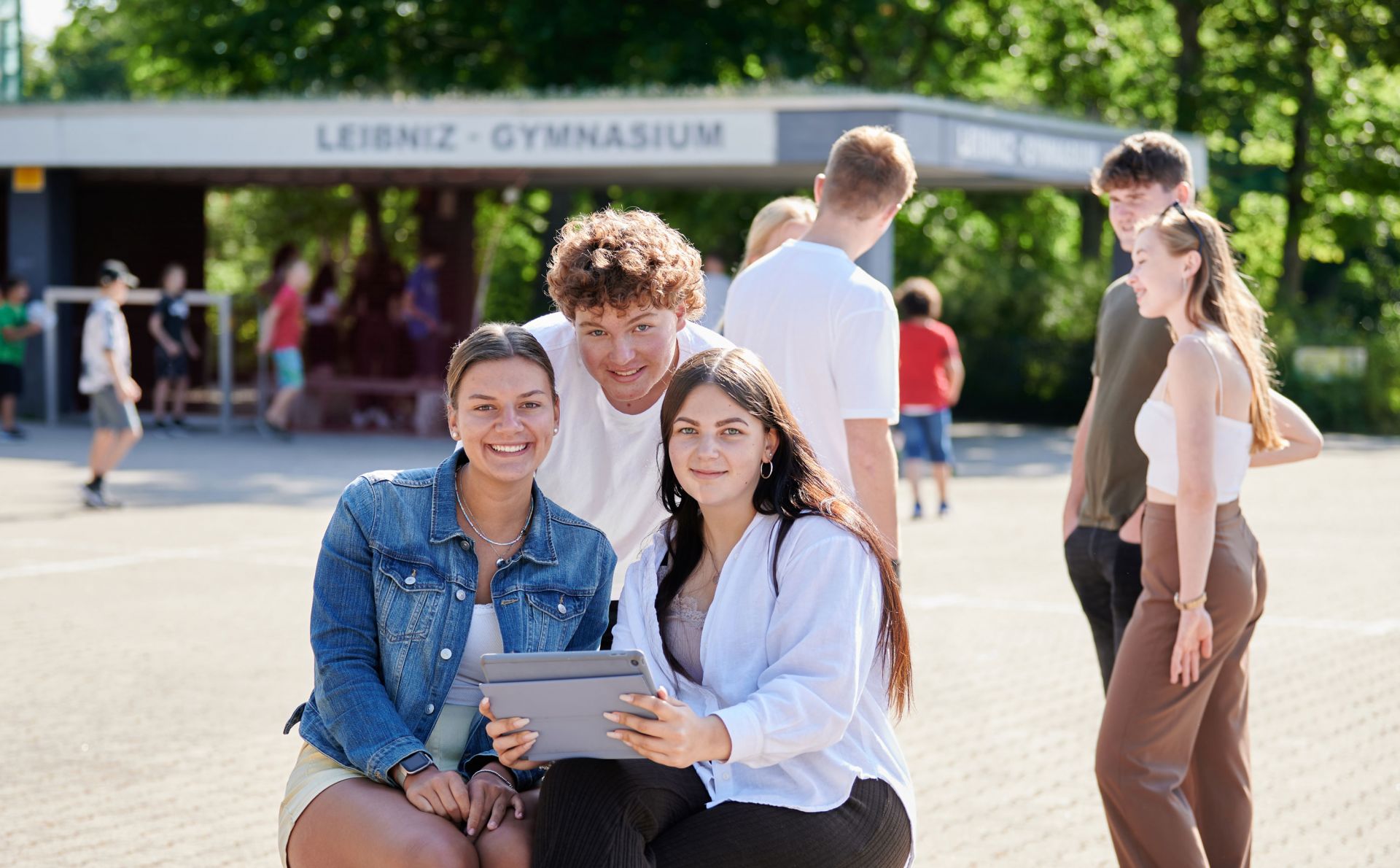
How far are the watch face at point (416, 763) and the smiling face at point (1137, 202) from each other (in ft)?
7.77

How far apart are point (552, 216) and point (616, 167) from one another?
4.35m

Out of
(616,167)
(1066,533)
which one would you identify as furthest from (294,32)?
(1066,533)

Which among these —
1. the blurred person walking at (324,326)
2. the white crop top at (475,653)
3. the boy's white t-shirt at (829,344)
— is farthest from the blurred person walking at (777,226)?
the blurred person walking at (324,326)

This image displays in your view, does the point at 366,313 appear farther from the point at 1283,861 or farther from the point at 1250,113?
the point at 1283,861

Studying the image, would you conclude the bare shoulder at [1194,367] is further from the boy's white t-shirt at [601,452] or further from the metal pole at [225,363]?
the metal pole at [225,363]

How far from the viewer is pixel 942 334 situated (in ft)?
45.9

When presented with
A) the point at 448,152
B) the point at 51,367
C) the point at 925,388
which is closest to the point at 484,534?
the point at 925,388

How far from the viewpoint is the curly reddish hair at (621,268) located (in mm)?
3738

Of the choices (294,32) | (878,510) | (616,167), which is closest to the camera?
(878,510)

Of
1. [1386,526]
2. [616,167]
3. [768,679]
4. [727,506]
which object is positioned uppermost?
[616,167]

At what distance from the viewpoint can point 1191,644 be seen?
3990 millimetres

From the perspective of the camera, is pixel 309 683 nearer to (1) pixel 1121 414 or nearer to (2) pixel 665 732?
(1) pixel 1121 414

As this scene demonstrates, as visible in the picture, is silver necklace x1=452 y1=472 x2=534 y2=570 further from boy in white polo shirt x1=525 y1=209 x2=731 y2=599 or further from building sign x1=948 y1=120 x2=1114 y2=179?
building sign x1=948 y1=120 x2=1114 y2=179

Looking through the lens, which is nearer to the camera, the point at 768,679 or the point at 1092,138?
the point at 768,679
